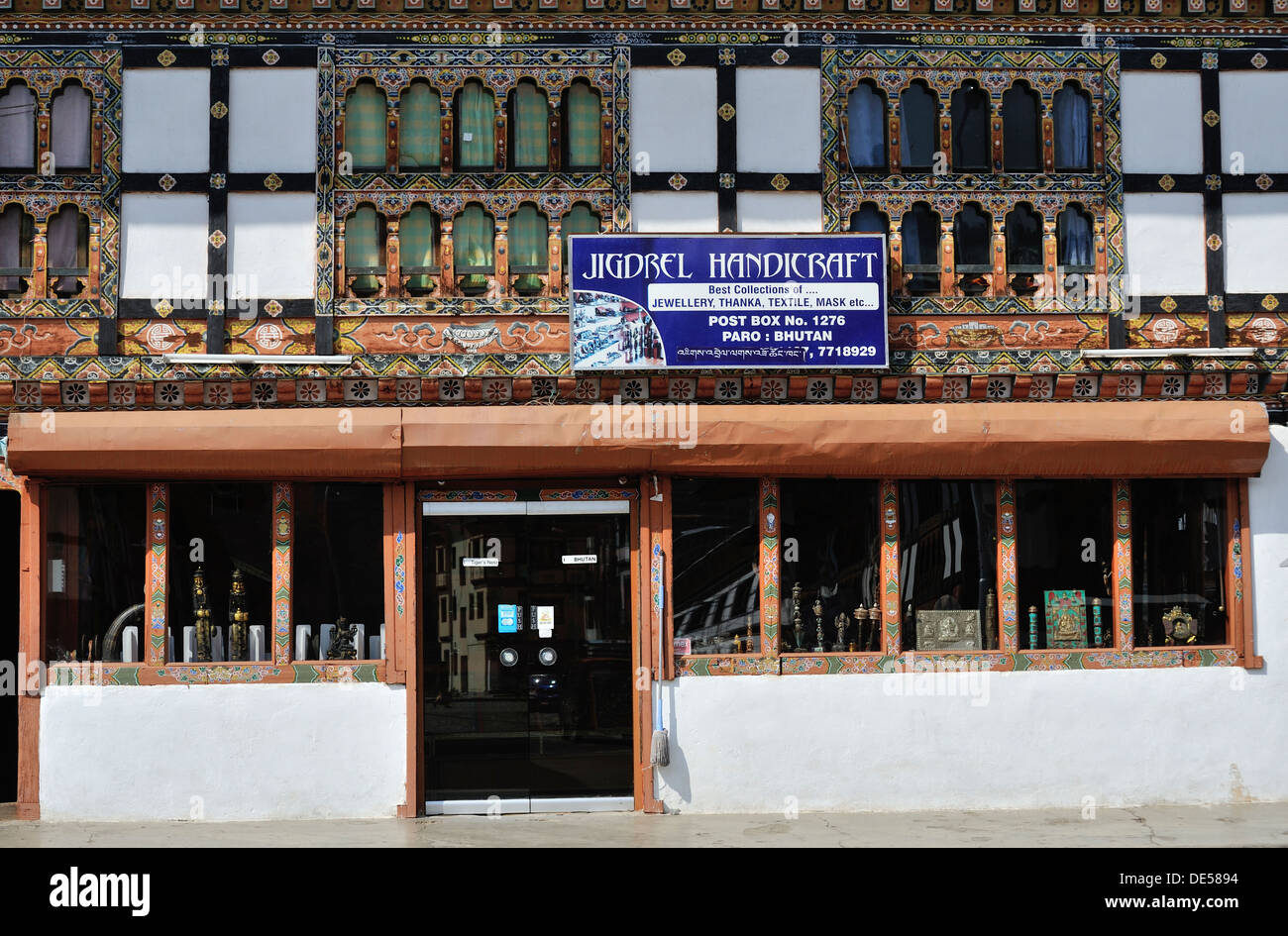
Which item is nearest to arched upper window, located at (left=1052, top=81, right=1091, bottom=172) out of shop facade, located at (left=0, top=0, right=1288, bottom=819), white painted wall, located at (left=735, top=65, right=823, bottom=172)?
shop facade, located at (left=0, top=0, right=1288, bottom=819)

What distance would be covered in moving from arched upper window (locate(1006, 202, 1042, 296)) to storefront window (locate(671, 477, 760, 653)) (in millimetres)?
2862

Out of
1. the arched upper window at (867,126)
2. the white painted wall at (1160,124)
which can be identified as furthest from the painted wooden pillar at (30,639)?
the white painted wall at (1160,124)

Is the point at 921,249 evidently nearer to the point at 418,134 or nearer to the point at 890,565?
the point at 890,565

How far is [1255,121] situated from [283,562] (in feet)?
29.5

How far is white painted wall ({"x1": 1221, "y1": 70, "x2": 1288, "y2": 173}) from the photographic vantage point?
43.2 ft

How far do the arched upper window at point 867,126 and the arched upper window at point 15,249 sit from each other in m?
→ 6.86

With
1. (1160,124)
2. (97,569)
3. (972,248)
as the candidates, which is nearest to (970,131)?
(972,248)

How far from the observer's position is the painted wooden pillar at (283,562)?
491 inches

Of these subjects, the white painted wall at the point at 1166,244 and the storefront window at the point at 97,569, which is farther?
the white painted wall at the point at 1166,244

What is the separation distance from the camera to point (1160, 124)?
13172 millimetres

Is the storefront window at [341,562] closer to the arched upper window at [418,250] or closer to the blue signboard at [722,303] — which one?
the arched upper window at [418,250]

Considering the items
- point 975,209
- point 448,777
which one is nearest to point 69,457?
point 448,777

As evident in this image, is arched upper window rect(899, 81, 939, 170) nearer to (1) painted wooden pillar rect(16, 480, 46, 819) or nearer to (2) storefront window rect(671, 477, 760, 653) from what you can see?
(2) storefront window rect(671, 477, 760, 653)

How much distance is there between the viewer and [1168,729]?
500 inches
